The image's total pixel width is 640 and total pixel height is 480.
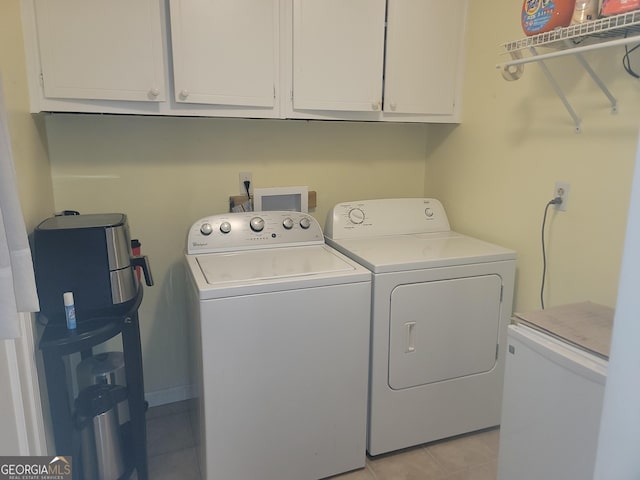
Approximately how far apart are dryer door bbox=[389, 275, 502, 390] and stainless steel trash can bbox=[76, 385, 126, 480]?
110cm

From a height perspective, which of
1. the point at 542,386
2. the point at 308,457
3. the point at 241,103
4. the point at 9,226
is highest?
the point at 241,103

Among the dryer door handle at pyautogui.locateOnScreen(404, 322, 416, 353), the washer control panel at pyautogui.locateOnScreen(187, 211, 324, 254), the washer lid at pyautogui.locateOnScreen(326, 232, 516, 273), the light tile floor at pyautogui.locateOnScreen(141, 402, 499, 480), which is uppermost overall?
the washer control panel at pyautogui.locateOnScreen(187, 211, 324, 254)

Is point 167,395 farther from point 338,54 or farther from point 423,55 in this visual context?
point 423,55

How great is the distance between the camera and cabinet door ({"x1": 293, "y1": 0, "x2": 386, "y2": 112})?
6.24 ft

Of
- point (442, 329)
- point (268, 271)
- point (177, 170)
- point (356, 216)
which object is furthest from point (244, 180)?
point (442, 329)

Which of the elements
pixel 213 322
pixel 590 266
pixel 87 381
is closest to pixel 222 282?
pixel 213 322

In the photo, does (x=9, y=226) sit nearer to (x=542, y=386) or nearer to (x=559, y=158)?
(x=542, y=386)

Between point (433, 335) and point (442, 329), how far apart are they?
0.05m

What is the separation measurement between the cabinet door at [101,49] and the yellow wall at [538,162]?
4.89ft

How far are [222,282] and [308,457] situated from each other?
79cm

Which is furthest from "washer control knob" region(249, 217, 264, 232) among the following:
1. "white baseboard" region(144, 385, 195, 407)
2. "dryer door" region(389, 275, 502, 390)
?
"white baseboard" region(144, 385, 195, 407)

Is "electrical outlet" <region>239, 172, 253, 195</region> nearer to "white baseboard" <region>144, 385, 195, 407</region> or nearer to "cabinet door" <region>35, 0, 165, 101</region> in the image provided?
"cabinet door" <region>35, 0, 165, 101</region>

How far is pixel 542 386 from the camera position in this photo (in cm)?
129

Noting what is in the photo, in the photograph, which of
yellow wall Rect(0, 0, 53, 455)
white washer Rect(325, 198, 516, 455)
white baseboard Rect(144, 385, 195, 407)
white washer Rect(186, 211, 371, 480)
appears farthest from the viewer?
white baseboard Rect(144, 385, 195, 407)
